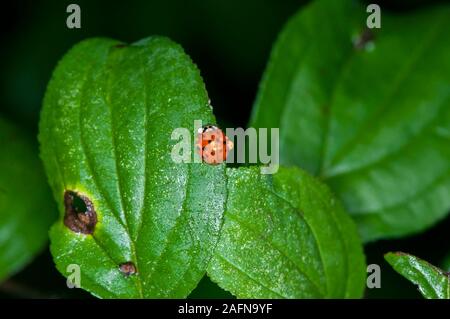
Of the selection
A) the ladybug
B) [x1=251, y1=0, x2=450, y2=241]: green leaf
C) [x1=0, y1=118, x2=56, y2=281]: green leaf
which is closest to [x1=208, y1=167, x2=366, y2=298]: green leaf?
the ladybug

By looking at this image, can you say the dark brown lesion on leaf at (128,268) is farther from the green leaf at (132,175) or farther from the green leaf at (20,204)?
the green leaf at (20,204)

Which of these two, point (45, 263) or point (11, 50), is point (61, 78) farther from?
point (11, 50)

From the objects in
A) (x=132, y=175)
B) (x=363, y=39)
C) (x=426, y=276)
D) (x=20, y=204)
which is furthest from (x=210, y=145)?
(x=363, y=39)

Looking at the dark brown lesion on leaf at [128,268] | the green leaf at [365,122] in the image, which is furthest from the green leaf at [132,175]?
the green leaf at [365,122]

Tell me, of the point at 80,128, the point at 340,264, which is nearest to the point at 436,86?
the point at 340,264

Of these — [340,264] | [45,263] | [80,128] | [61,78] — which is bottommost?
[45,263]

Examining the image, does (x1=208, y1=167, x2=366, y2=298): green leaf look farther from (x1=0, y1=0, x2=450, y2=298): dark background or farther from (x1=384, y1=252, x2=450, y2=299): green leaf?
(x1=0, y1=0, x2=450, y2=298): dark background
